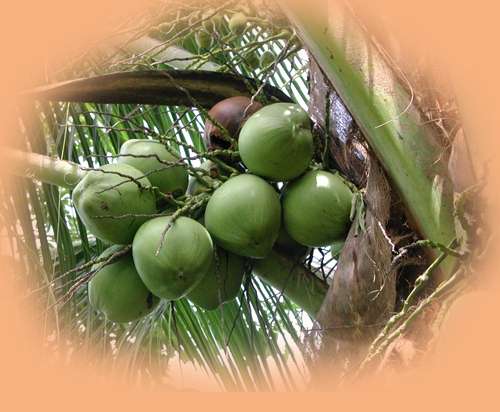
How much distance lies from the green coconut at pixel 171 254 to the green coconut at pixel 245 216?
0.05 meters

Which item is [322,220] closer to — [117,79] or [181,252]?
[181,252]

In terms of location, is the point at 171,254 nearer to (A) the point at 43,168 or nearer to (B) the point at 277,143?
(B) the point at 277,143

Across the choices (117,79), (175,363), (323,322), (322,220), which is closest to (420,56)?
(322,220)

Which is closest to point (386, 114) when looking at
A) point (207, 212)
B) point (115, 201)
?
point (207, 212)

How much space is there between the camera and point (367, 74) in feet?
4.37

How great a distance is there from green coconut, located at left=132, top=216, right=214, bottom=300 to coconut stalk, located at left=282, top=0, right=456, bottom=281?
0.40 meters

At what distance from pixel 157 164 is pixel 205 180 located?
0.11m

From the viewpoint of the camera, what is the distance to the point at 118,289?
61.0 inches

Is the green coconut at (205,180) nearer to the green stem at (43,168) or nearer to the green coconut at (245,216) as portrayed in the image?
the green coconut at (245,216)

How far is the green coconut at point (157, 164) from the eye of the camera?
5.23ft

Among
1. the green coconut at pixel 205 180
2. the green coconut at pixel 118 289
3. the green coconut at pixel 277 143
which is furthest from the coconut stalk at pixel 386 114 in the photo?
the green coconut at pixel 118 289

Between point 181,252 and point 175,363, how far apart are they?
0.86m

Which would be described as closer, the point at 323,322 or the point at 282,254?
the point at 323,322

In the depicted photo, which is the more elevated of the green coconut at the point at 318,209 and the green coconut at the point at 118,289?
the green coconut at the point at 118,289
